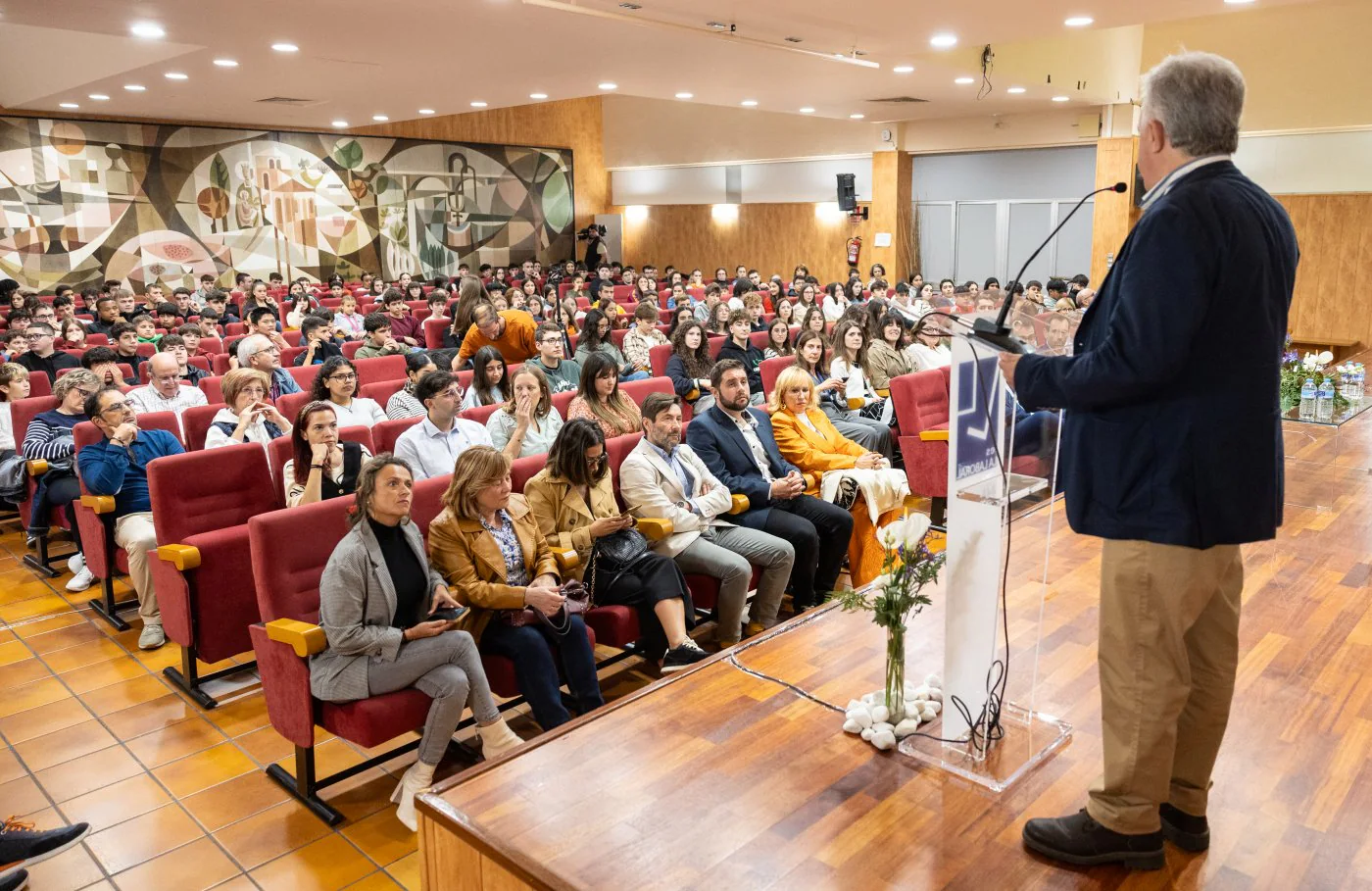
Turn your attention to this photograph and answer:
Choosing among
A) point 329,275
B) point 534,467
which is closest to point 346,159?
point 329,275

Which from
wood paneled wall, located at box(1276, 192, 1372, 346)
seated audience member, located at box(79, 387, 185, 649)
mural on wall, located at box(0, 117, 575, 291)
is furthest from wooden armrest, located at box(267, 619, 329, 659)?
mural on wall, located at box(0, 117, 575, 291)

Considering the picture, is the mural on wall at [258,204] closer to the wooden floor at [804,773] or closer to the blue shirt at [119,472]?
the blue shirt at [119,472]

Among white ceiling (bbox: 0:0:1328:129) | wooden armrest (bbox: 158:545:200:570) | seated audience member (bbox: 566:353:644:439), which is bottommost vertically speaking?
wooden armrest (bbox: 158:545:200:570)

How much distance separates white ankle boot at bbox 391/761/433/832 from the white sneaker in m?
2.67

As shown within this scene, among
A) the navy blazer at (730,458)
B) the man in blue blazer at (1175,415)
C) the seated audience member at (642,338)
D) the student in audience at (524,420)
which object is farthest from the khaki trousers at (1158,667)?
the seated audience member at (642,338)

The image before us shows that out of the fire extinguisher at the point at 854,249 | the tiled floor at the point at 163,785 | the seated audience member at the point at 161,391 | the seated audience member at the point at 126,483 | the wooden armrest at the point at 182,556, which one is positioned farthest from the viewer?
the fire extinguisher at the point at 854,249

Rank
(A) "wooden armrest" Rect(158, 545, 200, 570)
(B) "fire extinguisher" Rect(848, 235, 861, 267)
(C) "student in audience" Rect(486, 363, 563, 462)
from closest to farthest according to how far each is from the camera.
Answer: (A) "wooden armrest" Rect(158, 545, 200, 570) < (C) "student in audience" Rect(486, 363, 563, 462) < (B) "fire extinguisher" Rect(848, 235, 861, 267)

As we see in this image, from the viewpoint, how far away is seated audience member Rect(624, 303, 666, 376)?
25.0 ft

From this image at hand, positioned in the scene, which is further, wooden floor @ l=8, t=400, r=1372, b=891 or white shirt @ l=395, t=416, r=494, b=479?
white shirt @ l=395, t=416, r=494, b=479

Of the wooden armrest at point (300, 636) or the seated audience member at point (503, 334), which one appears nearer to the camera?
the wooden armrest at point (300, 636)

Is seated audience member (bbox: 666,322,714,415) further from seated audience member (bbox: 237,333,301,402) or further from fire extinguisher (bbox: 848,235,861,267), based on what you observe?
fire extinguisher (bbox: 848,235,861,267)

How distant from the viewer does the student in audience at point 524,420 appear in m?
4.77

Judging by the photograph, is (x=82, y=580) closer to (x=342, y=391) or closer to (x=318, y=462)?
(x=342, y=391)

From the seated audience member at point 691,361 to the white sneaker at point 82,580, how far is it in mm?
3468
